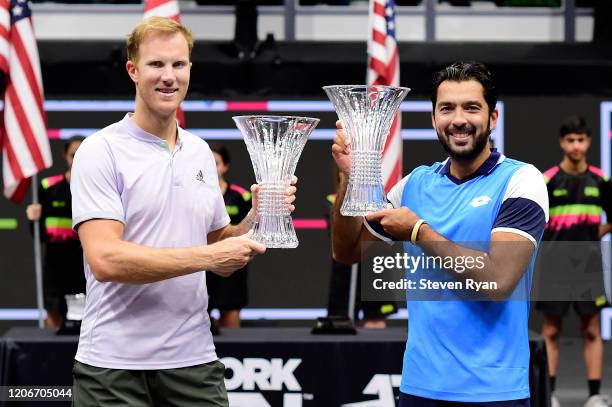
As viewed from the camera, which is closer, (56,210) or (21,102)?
(21,102)

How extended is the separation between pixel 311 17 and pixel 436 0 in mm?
1254

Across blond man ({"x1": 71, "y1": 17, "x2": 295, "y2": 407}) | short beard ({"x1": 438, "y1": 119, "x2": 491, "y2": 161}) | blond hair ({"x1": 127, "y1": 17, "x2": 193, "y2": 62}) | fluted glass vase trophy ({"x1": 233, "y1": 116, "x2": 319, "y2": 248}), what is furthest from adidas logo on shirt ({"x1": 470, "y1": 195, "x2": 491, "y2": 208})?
blond hair ({"x1": 127, "y1": 17, "x2": 193, "y2": 62})

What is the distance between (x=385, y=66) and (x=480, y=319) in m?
4.96

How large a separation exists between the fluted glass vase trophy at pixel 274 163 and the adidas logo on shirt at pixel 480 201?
0.53 m

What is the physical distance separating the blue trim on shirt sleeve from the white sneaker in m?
4.02

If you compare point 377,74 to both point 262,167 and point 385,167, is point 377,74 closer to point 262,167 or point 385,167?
point 385,167

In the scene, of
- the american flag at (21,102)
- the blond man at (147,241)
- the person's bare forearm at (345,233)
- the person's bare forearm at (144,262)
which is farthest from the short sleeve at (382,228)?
the american flag at (21,102)

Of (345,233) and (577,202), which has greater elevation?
(345,233)

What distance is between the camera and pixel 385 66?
25.6ft

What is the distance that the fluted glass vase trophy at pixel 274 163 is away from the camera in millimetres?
3102

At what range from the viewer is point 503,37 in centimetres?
1026

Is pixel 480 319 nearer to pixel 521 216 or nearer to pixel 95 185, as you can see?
pixel 521 216

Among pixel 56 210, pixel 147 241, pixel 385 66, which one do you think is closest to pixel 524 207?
pixel 147 241

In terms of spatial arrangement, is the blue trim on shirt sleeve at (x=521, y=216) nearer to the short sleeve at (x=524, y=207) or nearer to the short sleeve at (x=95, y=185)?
the short sleeve at (x=524, y=207)
